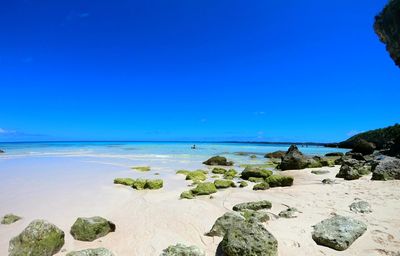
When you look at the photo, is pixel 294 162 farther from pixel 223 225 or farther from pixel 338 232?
pixel 223 225

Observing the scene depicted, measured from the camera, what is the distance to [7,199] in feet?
27.6

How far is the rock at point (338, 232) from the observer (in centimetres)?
475

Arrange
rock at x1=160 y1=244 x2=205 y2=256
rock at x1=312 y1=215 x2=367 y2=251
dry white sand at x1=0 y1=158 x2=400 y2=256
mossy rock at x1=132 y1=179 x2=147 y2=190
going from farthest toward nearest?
mossy rock at x1=132 y1=179 x2=147 y2=190 → dry white sand at x1=0 y1=158 x2=400 y2=256 → rock at x1=312 y1=215 x2=367 y2=251 → rock at x1=160 y1=244 x2=205 y2=256

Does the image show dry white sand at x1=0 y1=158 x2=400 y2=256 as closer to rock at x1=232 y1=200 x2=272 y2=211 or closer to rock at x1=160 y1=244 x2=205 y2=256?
rock at x1=232 y1=200 x2=272 y2=211

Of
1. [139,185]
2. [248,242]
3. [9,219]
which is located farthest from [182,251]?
[139,185]

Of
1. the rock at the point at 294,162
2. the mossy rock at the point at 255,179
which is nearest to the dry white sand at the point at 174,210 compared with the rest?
the mossy rock at the point at 255,179

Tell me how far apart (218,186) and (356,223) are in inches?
238

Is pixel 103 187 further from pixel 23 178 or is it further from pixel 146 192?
pixel 23 178

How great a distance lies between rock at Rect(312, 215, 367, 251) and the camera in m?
4.75

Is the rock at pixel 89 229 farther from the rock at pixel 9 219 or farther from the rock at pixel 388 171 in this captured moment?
the rock at pixel 388 171

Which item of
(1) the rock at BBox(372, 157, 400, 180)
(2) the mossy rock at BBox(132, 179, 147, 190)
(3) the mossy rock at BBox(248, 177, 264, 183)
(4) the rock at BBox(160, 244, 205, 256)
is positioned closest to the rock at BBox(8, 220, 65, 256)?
(4) the rock at BBox(160, 244, 205, 256)

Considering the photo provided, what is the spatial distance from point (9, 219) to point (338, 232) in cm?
713

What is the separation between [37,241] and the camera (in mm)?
4477

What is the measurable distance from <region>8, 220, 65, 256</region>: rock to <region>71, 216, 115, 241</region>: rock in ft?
1.65
